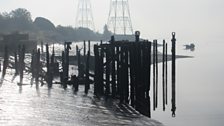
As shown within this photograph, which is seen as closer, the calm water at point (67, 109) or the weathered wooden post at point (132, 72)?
the calm water at point (67, 109)

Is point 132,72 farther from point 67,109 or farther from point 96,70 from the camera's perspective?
point 67,109

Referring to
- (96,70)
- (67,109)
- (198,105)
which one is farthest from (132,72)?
(198,105)

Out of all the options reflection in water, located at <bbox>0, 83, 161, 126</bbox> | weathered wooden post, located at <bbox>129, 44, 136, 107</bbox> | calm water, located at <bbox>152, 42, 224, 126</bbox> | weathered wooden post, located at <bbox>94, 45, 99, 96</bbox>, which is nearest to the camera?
reflection in water, located at <bbox>0, 83, 161, 126</bbox>

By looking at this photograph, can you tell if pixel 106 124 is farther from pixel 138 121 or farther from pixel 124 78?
pixel 124 78

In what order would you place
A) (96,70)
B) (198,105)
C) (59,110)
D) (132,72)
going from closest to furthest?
(59,110) → (132,72) → (96,70) → (198,105)

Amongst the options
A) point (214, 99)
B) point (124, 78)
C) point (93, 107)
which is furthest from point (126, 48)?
point (214, 99)

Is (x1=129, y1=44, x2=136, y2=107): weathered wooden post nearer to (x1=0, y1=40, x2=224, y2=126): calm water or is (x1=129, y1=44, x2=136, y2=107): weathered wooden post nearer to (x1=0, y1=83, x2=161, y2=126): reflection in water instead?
(x1=0, y1=83, x2=161, y2=126): reflection in water

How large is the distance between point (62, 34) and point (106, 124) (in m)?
168

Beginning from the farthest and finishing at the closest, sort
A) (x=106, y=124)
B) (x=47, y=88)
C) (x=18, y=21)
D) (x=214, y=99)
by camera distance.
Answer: (x=18, y=21)
(x=214, y=99)
(x=47, y=88)
(x=106, y=124)

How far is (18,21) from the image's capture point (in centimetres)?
15588

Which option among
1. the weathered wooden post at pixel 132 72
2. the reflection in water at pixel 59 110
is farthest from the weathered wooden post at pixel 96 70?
the weathered wooden post at pixel 132 72

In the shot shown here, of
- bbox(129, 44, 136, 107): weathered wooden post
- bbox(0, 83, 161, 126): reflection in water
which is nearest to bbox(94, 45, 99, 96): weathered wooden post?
bbox(0, 83, 161, 126): reflection in water

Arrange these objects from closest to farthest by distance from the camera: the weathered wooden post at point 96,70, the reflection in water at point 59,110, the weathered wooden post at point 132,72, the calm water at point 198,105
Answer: the reflection in water at point 59,110 → the weathered wooden post at point 132,72 → the weathered wooden post at point 96,70 → the calm water at point 198,105

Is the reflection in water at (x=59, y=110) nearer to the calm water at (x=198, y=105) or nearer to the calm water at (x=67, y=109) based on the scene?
the calm water at (x=67, y=109)
